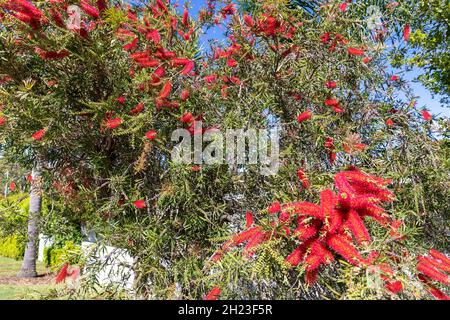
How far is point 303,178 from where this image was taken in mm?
2209

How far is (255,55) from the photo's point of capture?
2.81m

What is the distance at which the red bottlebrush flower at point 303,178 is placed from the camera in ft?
7.19

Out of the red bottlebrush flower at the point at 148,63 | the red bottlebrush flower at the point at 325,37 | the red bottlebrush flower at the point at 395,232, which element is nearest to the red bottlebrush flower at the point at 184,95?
the red bottlebrush flower at the point at 148,63

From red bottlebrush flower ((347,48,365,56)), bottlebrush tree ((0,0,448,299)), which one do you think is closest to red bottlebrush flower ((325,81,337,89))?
bottlebrush tree ((0,0,448,299))

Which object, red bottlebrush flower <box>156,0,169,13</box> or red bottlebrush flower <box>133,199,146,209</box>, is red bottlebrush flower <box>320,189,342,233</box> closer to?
red bottlebrush flower <box>133,199,146,209</box>

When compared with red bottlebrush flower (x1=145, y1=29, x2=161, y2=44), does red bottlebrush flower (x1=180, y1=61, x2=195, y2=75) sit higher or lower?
lower

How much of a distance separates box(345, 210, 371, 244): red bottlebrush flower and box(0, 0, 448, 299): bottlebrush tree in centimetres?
32

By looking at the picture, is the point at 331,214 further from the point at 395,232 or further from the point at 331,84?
the point at 331,84

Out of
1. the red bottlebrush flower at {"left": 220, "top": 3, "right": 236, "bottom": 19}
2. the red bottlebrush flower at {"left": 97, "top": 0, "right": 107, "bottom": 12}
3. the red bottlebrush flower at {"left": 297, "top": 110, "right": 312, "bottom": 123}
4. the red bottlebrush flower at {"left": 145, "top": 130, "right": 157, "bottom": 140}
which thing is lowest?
the red bottlebrush flower at {"left": 145, "top": 130, "right": 157, "bottom": 140}

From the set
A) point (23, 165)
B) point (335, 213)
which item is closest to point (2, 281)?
point (23, 165)

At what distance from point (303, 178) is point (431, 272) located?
901 mm

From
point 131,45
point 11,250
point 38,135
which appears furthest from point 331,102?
point 11,250

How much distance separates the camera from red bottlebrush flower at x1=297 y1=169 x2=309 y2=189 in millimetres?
2192

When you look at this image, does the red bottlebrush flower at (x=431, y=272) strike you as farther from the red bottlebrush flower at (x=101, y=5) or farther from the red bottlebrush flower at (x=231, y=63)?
the red bottlebrush flower at (x=101, y=5)
